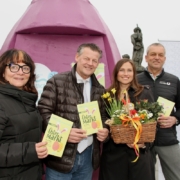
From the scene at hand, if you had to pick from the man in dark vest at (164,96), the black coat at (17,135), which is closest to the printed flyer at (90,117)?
the black coat at (17,135)

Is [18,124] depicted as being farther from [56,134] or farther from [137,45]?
[137,45]

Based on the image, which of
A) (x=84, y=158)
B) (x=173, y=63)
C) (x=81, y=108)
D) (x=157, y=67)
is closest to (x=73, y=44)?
(x=157, y=67)

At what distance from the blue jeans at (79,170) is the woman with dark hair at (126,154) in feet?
0.50

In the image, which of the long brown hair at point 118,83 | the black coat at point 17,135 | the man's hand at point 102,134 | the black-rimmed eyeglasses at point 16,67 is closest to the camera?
the black coat at point 17,135

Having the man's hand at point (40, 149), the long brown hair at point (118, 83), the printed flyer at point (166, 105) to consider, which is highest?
the long brown hair at point (118, 83)

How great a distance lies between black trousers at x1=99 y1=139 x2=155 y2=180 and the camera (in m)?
2.01

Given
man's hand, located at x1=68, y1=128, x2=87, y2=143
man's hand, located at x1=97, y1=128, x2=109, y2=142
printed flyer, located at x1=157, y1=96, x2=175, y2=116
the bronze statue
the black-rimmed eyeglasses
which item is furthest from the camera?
the bronze statue

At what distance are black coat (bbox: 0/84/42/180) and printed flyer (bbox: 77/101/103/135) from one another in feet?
1.21

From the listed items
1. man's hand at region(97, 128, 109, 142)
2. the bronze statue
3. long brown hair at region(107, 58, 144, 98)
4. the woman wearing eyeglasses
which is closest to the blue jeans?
man's hand at region(97, 128, 109, 142)

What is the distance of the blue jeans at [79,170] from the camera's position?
1.89 meters

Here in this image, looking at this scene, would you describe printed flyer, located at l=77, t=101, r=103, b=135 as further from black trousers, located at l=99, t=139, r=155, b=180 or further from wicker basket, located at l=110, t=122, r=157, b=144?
black trousers, located at l=99, t=139, r=155, b=180

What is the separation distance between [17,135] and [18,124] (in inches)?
2.5

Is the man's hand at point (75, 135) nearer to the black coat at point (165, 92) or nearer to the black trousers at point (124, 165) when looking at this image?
the black trousers at point (124, 165)

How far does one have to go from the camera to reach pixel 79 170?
1.97 m
